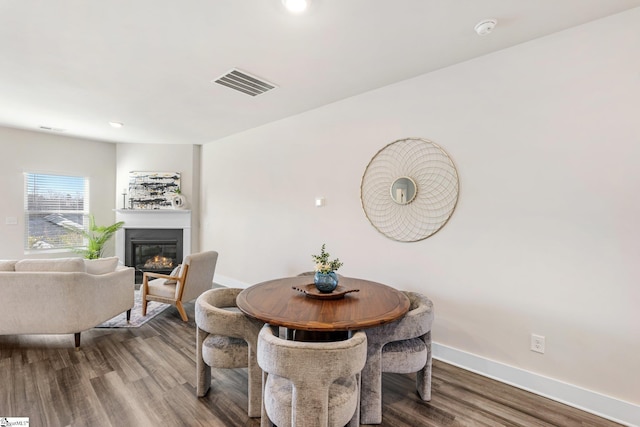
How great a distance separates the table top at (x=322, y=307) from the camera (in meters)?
1.67

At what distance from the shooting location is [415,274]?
286 centimetres

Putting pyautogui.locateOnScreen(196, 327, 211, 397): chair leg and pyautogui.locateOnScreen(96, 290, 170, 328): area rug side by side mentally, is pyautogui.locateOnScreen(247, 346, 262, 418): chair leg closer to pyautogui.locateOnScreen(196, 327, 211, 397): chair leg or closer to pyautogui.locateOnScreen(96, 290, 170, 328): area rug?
pyautogui.locateOnScreen(196, 327, 211, 397): chair leg

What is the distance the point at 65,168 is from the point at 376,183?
18.8 feet

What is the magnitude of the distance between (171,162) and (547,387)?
248 inches

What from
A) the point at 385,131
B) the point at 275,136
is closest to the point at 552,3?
the point at 385,131

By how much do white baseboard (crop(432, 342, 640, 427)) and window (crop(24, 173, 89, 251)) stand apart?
6505 mm

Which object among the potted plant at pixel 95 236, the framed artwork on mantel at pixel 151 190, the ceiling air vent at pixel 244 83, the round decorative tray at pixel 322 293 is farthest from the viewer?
the framed artwork on mantel at pixel 151 190

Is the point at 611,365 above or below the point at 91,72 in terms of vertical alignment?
below

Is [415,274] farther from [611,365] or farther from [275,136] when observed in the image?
[275,136]

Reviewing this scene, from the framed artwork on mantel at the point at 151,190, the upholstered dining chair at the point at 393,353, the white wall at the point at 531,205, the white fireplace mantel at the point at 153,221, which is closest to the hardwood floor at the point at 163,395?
the upholstered dining chair at the point at 393,353

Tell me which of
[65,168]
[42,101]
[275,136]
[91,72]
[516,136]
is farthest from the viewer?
[65,168]

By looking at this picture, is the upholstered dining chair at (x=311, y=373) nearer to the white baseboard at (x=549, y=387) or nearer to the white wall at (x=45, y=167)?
the white baseboard at (x=549, y=387)

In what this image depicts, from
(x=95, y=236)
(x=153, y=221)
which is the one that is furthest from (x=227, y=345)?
(x=95, y=236)

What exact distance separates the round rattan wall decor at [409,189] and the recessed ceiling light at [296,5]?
1.52 meters
